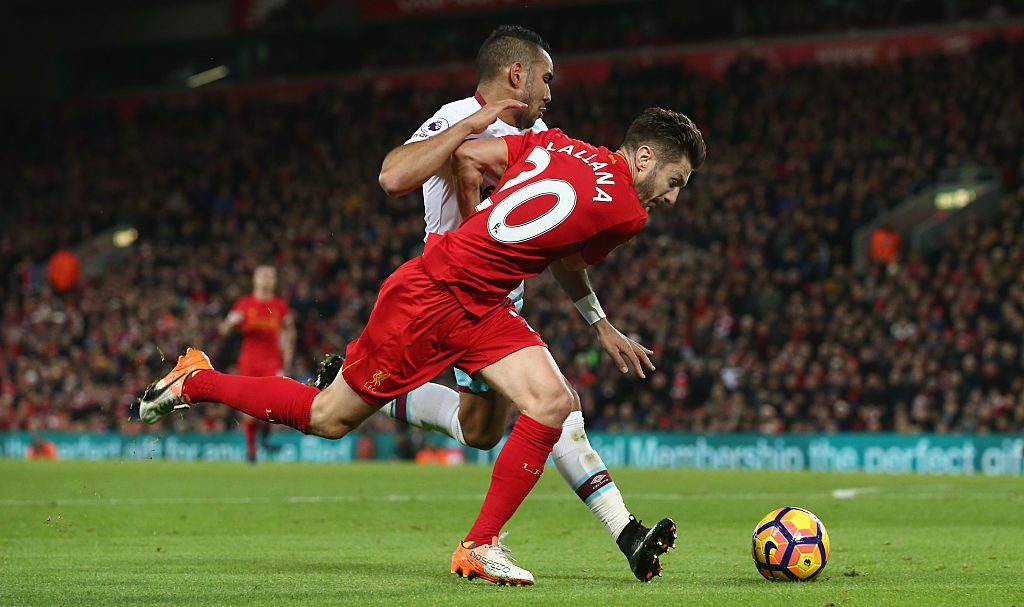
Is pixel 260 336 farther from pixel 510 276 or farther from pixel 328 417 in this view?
pixel 510 276

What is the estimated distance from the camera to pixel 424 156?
6.22 m

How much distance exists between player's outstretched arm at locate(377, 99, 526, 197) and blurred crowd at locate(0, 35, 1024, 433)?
481 inches

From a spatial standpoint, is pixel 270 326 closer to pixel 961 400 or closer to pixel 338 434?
pixel 961 400

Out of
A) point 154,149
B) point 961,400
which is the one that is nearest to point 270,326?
point 961,400

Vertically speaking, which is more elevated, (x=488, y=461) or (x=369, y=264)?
(x=369, y=264)

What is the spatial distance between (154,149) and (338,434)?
31425mm

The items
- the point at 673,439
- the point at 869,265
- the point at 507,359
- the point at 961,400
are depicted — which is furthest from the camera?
the point at 869,265

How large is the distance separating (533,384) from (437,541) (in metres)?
2.77

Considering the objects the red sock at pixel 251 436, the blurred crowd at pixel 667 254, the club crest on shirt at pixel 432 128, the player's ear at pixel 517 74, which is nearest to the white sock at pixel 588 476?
the club crest on shirt at pixel 432 128

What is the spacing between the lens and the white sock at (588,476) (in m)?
6.67

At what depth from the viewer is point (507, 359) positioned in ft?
20.8

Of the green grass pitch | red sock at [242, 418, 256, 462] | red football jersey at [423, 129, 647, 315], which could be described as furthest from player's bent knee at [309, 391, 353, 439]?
red sock at [242, 418, 256, 462]

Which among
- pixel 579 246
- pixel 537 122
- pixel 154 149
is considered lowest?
pixel 579 246

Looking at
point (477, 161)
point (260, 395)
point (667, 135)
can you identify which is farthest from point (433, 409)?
point (667, 135)
